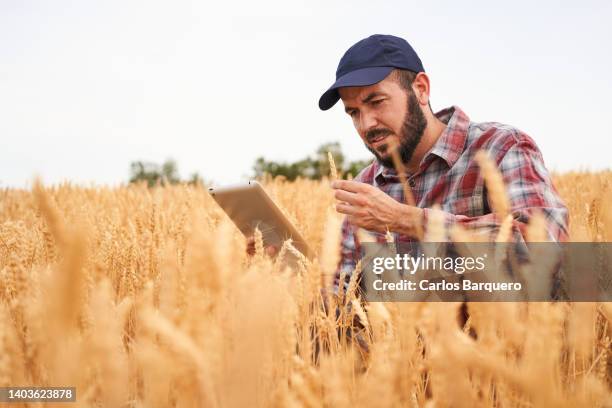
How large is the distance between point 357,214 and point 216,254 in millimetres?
1001

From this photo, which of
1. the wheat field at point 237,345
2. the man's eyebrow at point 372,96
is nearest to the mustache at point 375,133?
the man's eyebrow at point 372,96

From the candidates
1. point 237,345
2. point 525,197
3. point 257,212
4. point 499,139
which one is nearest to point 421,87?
point 499,139

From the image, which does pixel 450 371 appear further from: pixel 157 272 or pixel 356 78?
pixel 356 78

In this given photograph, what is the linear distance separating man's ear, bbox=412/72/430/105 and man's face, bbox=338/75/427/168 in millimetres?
72

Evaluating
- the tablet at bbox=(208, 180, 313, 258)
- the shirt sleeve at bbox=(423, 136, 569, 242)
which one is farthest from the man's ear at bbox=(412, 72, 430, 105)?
the tablet at bbox=(208, 180, 313, 258)

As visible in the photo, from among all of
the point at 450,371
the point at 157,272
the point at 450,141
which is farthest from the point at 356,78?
the point at 450,371

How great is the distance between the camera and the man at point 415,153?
1.44 meters

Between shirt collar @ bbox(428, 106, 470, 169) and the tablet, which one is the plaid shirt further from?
the tablet

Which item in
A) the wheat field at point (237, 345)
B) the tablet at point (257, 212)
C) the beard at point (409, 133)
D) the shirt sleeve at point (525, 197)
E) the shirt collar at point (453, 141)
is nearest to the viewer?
the wheat field at point (237, 345)

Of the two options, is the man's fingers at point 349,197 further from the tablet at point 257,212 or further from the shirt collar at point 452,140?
the shirt collar at point 452,140

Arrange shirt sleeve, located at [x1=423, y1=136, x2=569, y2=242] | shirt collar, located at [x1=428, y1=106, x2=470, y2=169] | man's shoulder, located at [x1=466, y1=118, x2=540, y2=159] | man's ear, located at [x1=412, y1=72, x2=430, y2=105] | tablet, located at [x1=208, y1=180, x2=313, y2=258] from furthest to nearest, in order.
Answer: man's ear, located at [x1=412, y1=72, x2=430, y2=105]
shirt collar, located at [x1=428, y1=106, x2=470, y2=169]
man's shoulder, located at [x1=466, y1=118, x2=540, y2=159]
tablet, located at [x1=208, y1=180, x2=313, y2=258]
shirt sleeve, located at [x1=423, y1=136, x2=569, y2=242]

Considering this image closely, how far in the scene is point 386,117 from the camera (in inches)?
73.5

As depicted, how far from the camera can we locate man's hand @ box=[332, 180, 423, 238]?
4.65 feet

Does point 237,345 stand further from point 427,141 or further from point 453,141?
point 427,141
